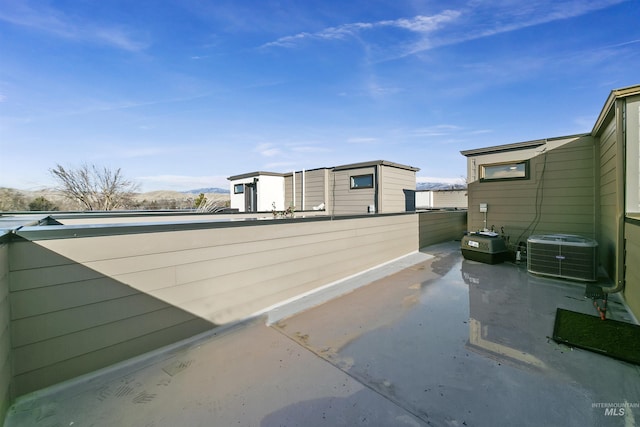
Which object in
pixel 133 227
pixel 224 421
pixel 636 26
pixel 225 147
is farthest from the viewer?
pixel 225 147

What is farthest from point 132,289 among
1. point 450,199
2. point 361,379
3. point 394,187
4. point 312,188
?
point 450,199

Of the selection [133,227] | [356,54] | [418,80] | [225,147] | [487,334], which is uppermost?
[356,54]

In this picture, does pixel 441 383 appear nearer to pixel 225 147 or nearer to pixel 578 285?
pixel 578 285

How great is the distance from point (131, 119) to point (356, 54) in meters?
7.36

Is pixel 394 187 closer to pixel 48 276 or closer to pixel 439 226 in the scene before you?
pixel 439 226

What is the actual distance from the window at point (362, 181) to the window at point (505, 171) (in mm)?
3242

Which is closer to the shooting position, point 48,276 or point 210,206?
point 48,276

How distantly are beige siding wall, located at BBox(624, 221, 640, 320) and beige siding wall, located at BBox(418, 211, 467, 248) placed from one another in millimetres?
3788

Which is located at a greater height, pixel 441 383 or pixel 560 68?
pixel 560 68

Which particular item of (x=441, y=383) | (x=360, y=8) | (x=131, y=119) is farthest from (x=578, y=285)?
(x=131, y=119)

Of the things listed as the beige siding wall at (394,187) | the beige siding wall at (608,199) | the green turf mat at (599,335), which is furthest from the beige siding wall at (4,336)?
the beige siding wall at (394,187)

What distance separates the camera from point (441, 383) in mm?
1786

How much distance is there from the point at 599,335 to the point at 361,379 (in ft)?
8.13
